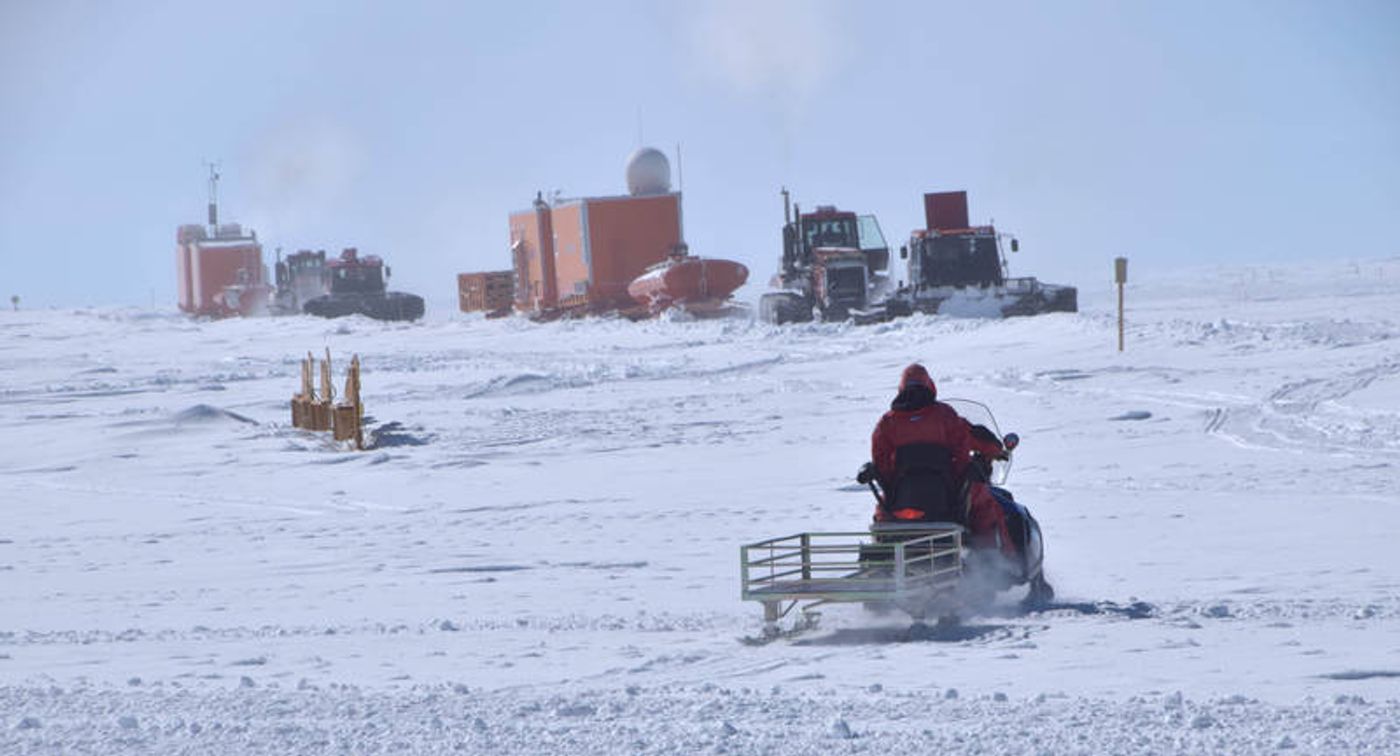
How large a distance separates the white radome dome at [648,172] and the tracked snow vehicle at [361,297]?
41.9 ft

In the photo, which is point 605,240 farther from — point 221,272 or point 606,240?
point 221,272

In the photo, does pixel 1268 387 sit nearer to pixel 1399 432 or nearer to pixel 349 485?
pixel 1399 432

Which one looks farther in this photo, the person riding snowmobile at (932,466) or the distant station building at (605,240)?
the distant station building at (605,240)

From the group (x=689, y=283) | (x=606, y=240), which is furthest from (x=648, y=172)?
(x=689, y=283)

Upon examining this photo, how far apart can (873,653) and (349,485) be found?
9.56m

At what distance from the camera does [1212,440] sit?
51.2 feet

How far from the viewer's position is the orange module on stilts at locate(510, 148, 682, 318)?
2051 inches

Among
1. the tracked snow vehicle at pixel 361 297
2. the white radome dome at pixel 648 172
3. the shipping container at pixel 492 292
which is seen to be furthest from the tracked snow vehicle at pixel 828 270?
the tracked snow vehicle at pixel 361 297

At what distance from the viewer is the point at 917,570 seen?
7980mm

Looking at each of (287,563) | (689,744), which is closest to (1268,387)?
(287,563)

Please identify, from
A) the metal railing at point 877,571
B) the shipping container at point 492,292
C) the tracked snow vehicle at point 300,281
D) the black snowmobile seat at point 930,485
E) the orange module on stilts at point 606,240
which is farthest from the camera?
the tracked snow vehicle at point 300,281

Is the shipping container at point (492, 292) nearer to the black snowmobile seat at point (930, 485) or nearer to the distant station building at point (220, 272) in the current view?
the distant station building at point (220, 272)

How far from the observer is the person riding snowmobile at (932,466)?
835 cm

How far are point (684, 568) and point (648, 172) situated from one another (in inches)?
1741
